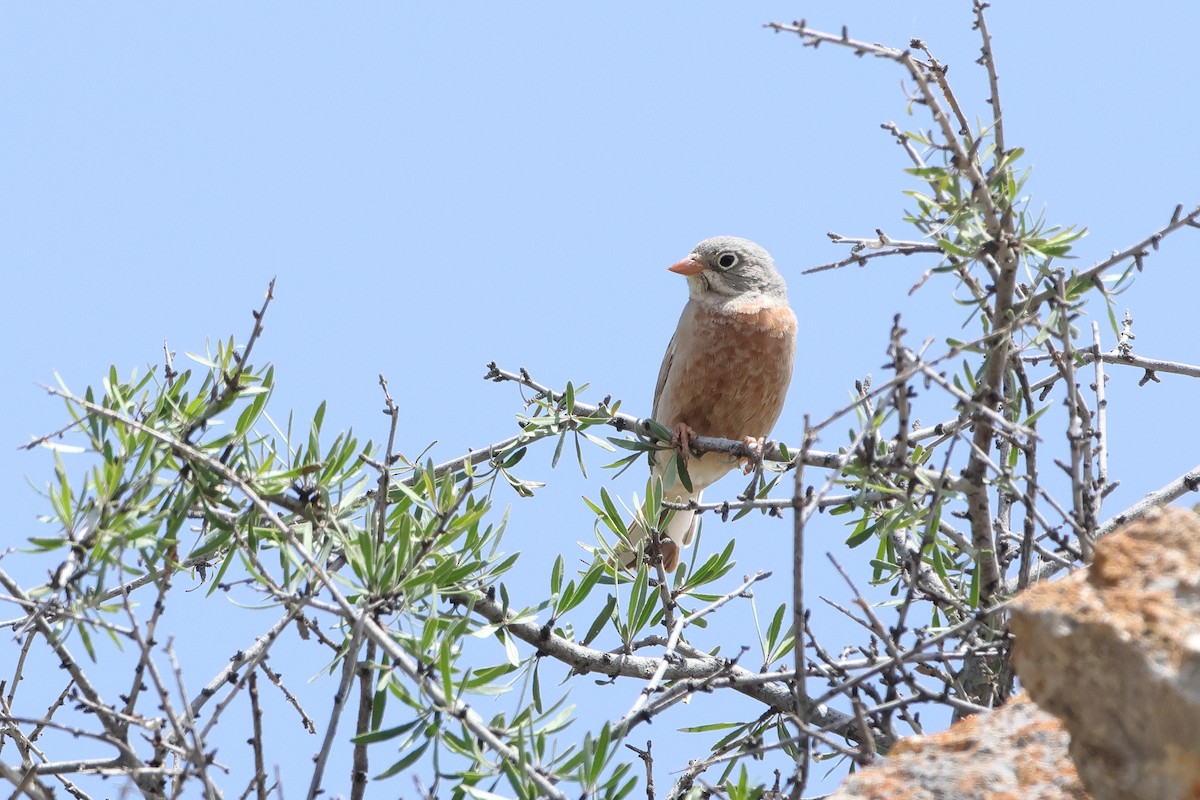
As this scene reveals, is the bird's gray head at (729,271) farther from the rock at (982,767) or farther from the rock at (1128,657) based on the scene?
the rock at (1128,657)

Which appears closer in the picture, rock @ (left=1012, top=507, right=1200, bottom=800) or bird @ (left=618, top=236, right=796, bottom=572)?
rock @ (left=1012, top=507, right=1200, bottom=800)

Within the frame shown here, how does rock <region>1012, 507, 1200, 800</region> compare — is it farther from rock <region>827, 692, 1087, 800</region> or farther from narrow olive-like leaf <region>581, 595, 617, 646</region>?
narrow olive-like leaf <region>581, 595, 617, 646</region>

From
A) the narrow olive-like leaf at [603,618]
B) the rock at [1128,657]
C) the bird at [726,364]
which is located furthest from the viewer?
the bird at [726,364]

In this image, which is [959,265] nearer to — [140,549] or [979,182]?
[979,182]

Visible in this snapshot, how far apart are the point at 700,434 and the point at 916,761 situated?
4335mm

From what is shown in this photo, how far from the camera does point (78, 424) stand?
3236mm

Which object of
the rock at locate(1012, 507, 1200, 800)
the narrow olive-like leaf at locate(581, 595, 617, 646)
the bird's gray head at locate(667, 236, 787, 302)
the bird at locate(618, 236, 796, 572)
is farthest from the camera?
the bird's gray head at locate(667, 236, 787, 302)

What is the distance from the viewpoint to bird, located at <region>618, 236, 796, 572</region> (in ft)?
21.7

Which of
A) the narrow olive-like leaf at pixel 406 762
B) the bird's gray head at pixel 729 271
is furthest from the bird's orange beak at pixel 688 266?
the narrow olive-like leaf at pixel 406 762

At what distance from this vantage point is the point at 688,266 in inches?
280

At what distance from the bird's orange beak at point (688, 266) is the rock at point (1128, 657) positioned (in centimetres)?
503

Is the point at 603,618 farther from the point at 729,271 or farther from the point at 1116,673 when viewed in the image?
the point at 729,271

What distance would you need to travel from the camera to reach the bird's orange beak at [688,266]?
7.10m

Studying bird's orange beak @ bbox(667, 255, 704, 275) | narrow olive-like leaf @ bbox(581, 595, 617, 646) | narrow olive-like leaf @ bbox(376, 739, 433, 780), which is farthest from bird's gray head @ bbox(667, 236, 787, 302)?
narrow olive-like leaf @ bbox(376, 739, 433, 780)
